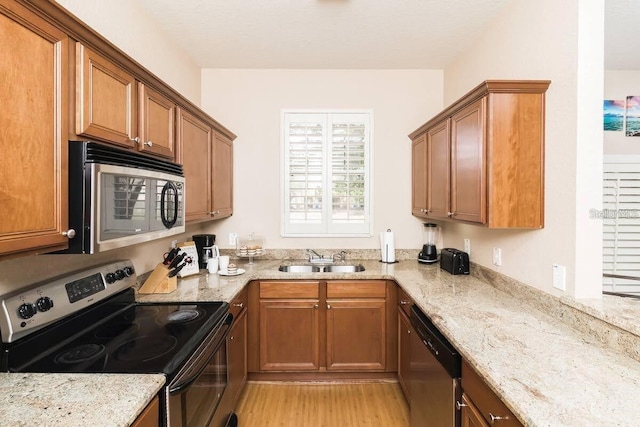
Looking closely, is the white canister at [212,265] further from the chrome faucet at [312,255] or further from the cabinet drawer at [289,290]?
the chrome faucet at [312,255]

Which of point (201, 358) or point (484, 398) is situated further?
point (201, 358)

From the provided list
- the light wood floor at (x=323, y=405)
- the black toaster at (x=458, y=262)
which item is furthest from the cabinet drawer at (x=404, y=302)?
the light wood floor at (x=323, y=405)

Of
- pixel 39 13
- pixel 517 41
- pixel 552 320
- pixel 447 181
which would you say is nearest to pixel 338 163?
pixel 447 181

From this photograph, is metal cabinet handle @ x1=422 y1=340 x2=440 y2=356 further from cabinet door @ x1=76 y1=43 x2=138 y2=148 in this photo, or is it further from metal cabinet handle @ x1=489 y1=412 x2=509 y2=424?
cabinet door @ x1=76 y1=43 x2=138 y2=148

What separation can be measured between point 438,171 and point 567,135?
0.96 m

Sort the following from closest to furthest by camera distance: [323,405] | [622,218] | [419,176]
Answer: [323,405]
[622,218]
[419,176]

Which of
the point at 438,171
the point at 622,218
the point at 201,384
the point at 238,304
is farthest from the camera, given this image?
the point at 622,218

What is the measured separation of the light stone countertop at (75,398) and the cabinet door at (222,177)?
1664mm

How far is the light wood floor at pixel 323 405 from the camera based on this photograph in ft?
7.22

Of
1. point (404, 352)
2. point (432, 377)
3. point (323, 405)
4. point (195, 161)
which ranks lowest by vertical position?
point (323, 405)

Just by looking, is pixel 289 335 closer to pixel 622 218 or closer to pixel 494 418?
pixel 494 418

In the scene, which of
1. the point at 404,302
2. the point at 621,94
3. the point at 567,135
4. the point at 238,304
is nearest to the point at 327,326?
the point at 404,302

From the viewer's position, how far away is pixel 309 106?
10.5ft

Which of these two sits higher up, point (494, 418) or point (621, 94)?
point (621, 94)
